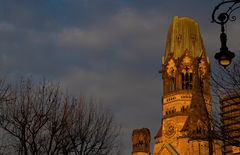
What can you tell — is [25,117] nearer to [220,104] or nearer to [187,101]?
[220,104]

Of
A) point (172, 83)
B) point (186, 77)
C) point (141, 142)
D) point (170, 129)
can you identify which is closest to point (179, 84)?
point (186, 77)

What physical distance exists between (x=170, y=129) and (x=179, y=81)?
32.2 feet

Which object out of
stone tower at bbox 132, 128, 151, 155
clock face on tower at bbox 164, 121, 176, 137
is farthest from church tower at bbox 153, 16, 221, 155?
stone tower at bbox 132, 128, 151, 155

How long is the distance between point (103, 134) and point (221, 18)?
14.7 m

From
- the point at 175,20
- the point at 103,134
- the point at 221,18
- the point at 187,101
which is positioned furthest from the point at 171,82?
the point at 221,18

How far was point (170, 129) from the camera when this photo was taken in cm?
8900

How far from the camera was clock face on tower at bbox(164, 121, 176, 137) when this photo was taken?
291 feet

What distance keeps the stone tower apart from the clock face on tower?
3536mm

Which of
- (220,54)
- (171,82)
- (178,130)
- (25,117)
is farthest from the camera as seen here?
(171,82)

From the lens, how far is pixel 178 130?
87.7 m

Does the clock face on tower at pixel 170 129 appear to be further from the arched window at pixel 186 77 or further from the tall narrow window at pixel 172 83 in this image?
the arched window at pixel 186 77

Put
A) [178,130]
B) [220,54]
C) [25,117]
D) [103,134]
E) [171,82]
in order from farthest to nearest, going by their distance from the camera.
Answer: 1. [171,82]
2. [178,130]
3. [103,134]
4. [25,117]
5. [220,54]

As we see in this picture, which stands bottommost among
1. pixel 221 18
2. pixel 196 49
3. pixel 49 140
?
pixel 49 140

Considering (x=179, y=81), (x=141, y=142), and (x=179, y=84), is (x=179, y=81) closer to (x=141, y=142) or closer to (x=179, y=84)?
(x=179, y=84)
